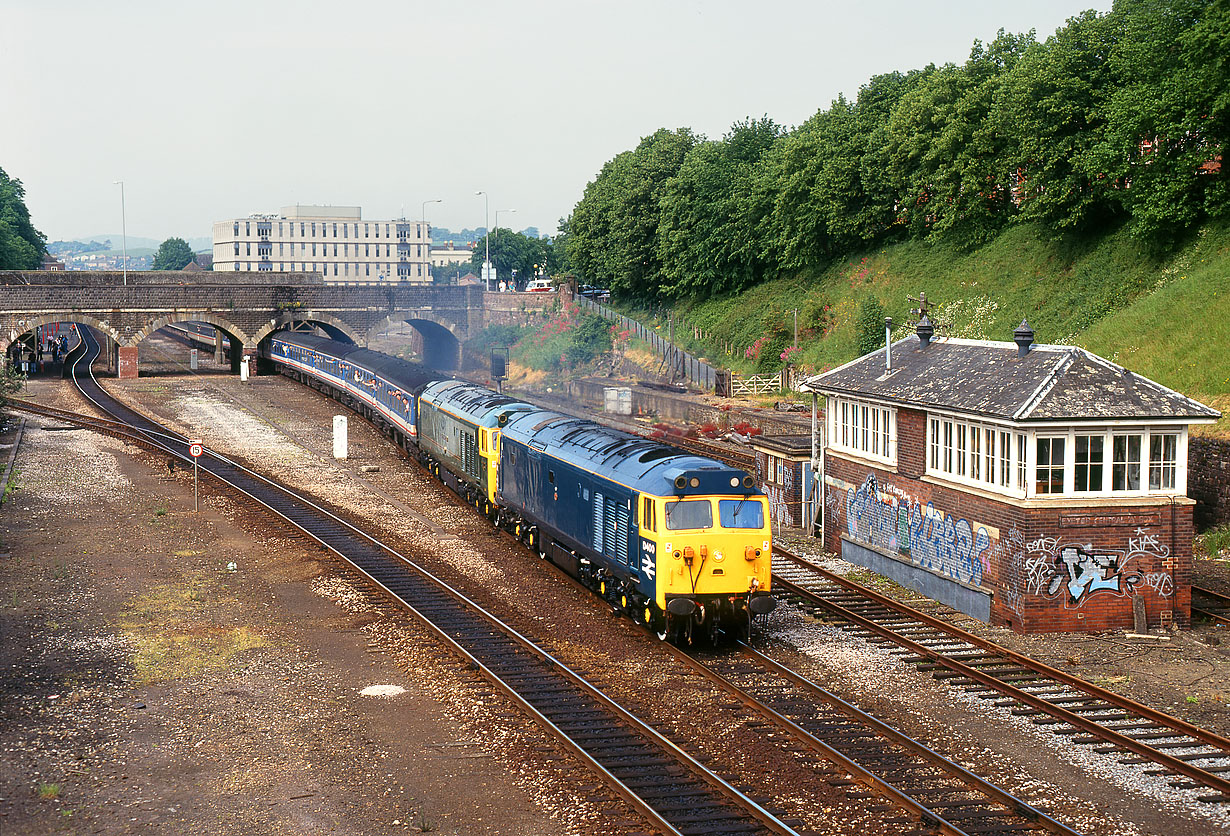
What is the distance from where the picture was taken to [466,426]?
38.1 m

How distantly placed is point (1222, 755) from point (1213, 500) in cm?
1559

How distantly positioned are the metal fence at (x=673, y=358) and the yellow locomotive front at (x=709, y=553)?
137 feet

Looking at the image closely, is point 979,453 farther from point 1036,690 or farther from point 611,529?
point 611,529

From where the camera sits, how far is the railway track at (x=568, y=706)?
15125 mm

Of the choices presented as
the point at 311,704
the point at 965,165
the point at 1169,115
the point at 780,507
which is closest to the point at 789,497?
the point at 780,507

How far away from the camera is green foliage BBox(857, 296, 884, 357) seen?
2256 inches

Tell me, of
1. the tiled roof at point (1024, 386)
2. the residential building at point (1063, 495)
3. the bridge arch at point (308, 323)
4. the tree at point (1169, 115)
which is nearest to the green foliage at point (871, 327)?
the tree at point (1169, 115)

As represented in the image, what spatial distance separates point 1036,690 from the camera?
20031mm

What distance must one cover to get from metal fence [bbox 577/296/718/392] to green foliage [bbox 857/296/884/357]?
8.88 m

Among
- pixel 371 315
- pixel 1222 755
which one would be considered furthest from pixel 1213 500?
pixel 371 315

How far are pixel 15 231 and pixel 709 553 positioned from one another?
135 m

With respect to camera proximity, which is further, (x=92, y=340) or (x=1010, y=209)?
(x=92, y=340)

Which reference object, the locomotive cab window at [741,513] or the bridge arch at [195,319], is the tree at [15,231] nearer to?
the bridge arch at [195,319]

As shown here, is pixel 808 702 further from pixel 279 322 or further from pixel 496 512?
pixel 279 322
